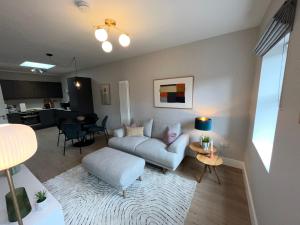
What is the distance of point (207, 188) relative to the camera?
2045mm

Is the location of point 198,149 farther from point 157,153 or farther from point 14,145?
point 14,145

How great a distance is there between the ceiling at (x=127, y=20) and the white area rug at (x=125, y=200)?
256 centimetres

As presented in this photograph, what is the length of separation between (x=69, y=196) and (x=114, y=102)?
9.95 ft

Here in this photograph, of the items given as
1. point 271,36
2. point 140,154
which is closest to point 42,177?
point 140,154

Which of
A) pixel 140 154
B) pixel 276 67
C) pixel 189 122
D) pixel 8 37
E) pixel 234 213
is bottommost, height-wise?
pixel 234 213

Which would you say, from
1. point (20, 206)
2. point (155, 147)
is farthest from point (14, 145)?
point (155, 147)


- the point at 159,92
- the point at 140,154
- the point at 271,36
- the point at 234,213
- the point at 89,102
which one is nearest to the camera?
the point at 271,36

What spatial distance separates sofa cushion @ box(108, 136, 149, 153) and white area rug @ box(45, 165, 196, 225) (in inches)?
24.5

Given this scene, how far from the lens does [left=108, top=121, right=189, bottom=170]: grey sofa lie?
7.59 feet

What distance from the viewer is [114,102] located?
14.7 ft

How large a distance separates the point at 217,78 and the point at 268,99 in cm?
94

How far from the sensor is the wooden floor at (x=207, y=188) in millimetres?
1576

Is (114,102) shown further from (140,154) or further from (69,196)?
(69,196)

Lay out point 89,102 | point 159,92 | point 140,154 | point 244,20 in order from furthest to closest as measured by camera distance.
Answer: point 89,102
point 159,92
point 140,154
point 244,20
